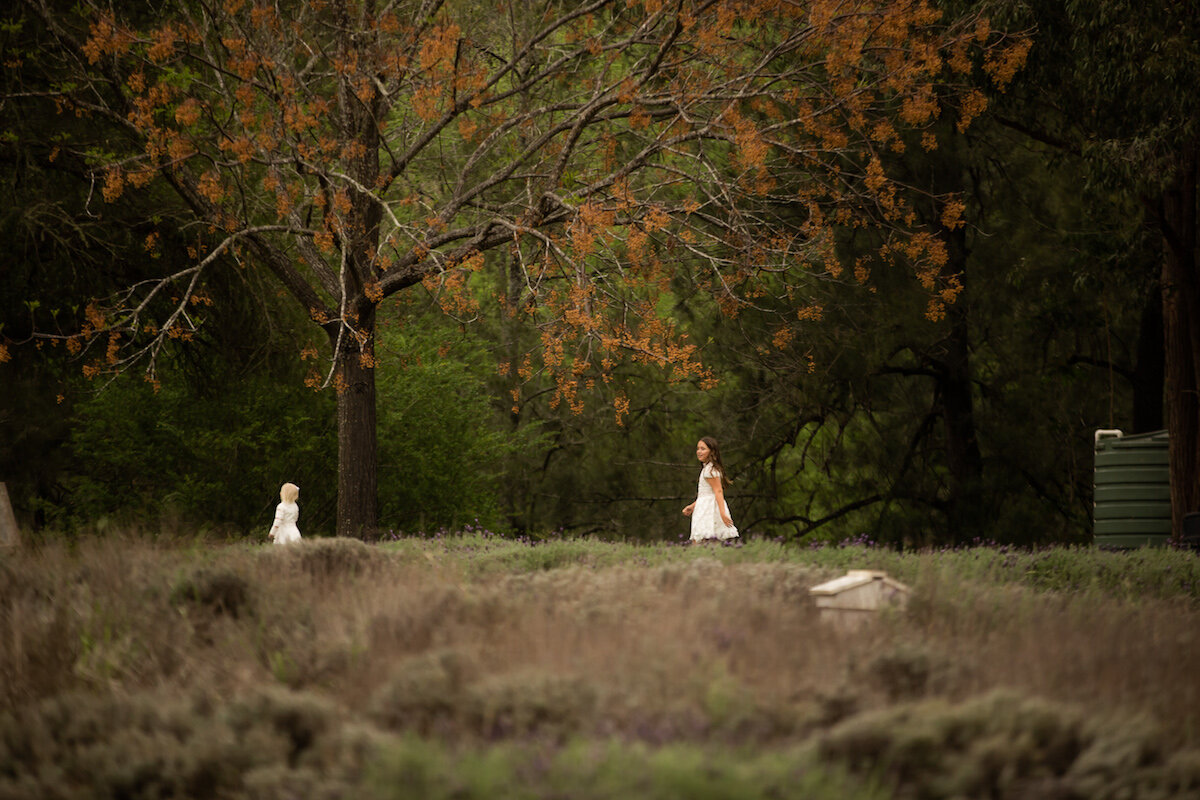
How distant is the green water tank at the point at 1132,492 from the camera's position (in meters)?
15.8

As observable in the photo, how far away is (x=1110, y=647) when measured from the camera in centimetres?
639

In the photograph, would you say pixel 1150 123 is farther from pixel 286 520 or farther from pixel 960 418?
pixel 286 520

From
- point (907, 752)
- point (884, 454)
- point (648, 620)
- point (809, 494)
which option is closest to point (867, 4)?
point (648, 620)

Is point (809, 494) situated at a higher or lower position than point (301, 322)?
lower

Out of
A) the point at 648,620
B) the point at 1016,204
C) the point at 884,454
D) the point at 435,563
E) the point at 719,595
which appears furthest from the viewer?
the point at 884,454

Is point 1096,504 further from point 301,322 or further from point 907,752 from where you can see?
point 907,752

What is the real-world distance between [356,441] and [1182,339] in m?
10.6

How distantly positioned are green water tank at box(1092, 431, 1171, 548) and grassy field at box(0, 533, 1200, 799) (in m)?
8.28

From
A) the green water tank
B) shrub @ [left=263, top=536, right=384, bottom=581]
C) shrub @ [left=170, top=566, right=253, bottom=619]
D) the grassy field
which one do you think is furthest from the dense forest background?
the grassy field

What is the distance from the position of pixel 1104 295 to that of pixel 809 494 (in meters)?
8.50

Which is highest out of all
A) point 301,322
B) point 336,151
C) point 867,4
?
point 867,4

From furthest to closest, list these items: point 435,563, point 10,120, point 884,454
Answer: point 884,454 < point 10,120 < point 435,563

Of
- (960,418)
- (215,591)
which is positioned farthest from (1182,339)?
(215,591)

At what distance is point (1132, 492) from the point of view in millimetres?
15961
